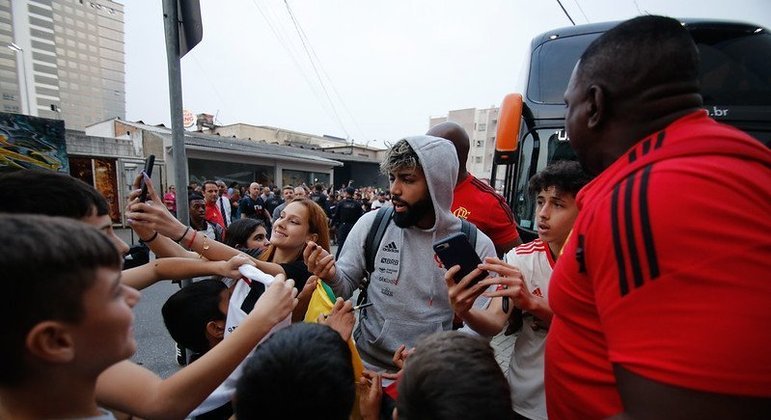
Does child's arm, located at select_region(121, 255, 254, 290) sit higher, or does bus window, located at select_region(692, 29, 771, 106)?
bus window, located at select_region(692, 29, 771, 106)

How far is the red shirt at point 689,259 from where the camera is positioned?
60 cm

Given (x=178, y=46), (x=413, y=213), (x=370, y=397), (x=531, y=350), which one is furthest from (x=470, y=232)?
(x=178, y=46)

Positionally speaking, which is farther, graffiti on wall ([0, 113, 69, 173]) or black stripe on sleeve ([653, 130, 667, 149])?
graffiti on wall ([0, 113, 69, 173])

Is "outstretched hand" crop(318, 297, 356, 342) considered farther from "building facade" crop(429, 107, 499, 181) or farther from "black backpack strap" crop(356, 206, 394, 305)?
"building facade" crop(429, 107, 499, 181)

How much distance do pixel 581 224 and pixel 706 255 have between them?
269 mm

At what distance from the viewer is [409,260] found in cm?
194

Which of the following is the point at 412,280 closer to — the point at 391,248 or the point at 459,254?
the point at 391,248

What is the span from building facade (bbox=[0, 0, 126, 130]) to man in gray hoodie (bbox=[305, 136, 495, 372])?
54.6 meters

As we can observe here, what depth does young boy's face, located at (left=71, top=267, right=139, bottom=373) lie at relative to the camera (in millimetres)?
814

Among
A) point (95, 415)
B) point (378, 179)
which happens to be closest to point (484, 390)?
point (95, 415)

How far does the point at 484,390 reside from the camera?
3.19 feet

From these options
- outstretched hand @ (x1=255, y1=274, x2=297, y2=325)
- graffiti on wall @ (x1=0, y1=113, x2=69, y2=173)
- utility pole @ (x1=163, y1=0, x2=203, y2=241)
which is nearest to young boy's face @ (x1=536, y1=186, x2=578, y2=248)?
outstretched hand @ (x1=255, y1=274, x2=297, y2=325)

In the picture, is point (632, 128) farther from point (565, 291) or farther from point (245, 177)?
point (245, 177)

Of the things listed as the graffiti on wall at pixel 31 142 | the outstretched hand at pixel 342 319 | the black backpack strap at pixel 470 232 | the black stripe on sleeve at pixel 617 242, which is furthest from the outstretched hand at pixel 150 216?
the graffiti on wall at pixel 31 142
